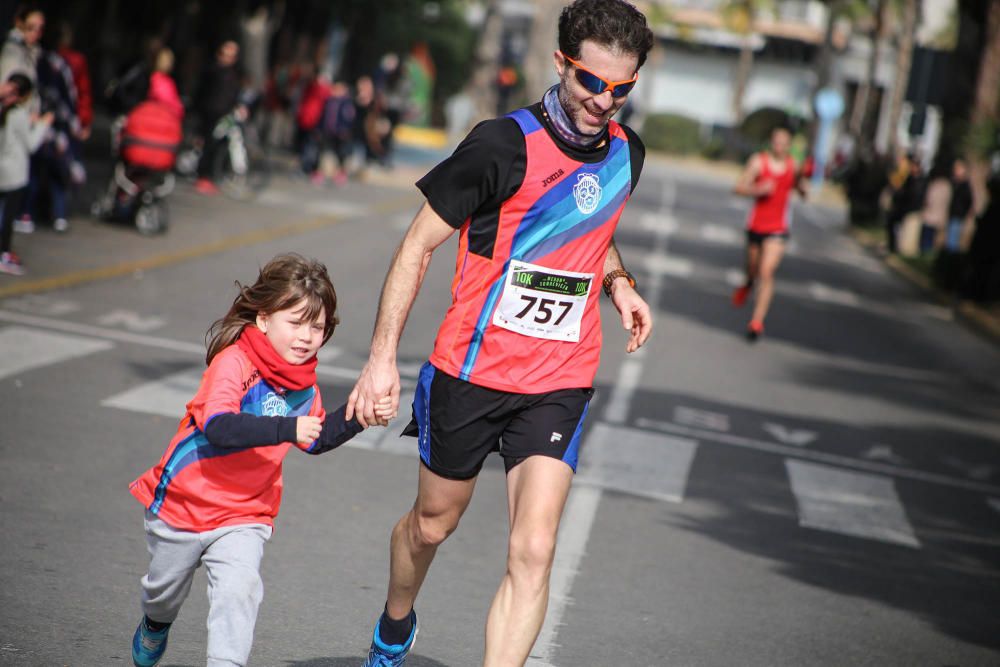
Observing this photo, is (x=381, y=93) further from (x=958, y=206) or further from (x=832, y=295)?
(x=832, y=295)

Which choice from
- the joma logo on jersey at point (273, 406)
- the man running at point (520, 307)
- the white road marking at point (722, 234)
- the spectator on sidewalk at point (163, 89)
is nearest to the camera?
the joma logo on jersey at point (273, 406)

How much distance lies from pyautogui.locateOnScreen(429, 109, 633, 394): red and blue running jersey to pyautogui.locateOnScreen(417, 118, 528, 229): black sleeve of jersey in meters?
0.05

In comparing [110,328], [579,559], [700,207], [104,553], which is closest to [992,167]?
[700,207]

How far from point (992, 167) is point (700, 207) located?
11.8 meters

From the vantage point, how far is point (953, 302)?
22.5 metres

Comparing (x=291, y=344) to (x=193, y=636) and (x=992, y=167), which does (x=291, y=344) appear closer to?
(x=193, y=636)

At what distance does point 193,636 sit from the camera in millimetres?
5191

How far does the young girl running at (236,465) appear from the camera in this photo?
13.3 feet

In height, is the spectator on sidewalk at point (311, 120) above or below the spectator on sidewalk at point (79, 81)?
below

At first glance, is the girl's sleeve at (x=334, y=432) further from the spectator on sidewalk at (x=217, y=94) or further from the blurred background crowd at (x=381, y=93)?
the spectator on sidewalk at (x=217, y=94)

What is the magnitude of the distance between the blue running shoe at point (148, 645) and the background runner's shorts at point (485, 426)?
3.02 feet

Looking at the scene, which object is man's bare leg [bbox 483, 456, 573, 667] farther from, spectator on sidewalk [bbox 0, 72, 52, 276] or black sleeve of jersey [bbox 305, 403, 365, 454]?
spectator on sidewalk [bbox 0, 72, 52, 276]

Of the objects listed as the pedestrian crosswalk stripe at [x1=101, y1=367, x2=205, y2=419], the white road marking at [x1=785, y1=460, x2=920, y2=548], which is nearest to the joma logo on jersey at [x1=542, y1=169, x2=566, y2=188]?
the white road marking at [x1=785, y1=460, x2=920, y2=548]

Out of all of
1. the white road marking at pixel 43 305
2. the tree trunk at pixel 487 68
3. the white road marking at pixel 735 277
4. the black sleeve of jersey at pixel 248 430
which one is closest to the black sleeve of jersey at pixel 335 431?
the black sleeve of jersey at pixel 248 430
